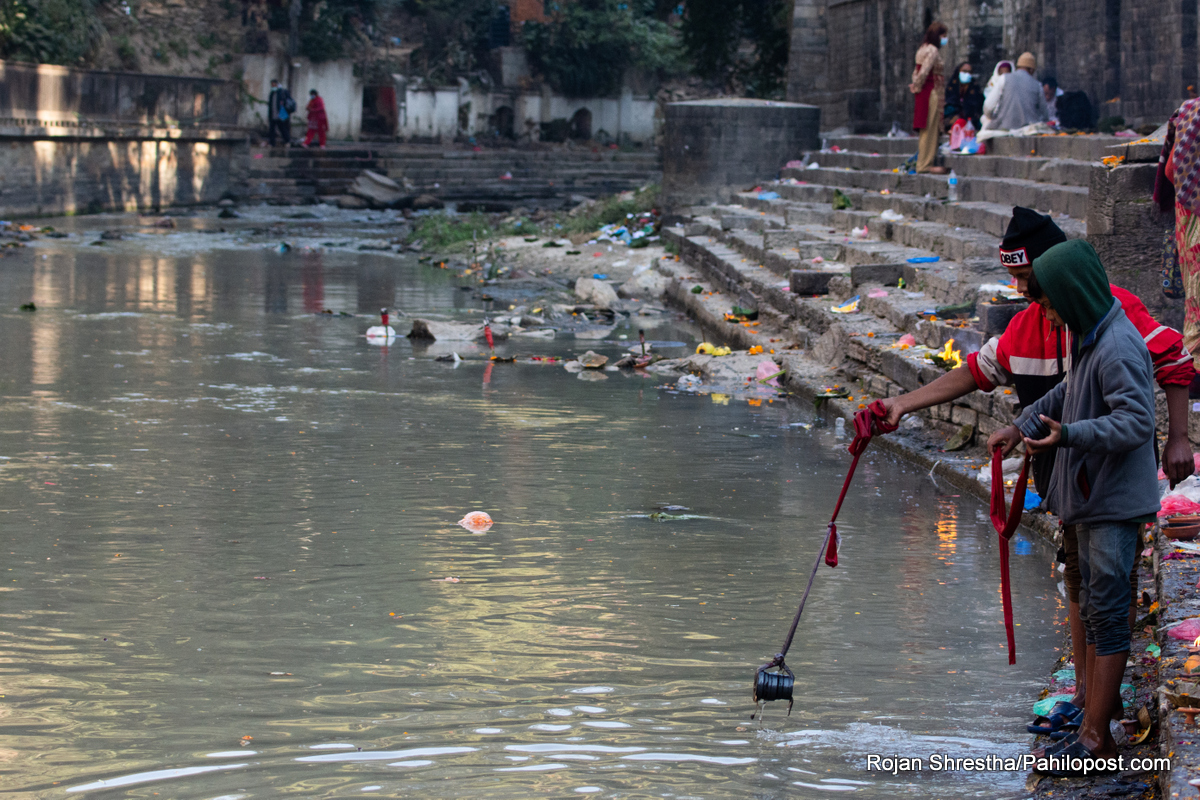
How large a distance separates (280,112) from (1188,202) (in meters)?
27.7

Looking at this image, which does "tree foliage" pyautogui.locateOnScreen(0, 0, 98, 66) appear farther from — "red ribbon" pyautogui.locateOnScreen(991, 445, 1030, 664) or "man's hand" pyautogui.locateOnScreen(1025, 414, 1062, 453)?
"man's hand" pyautogui.locateOnScreen(1025, 414, 1062, 453)

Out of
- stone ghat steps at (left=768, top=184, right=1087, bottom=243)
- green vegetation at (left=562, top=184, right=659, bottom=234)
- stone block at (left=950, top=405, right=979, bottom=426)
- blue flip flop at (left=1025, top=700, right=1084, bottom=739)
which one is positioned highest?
green vegetation at (left=562, top=184, right=659, bottom=234)

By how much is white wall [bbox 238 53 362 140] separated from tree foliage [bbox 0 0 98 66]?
5888mm

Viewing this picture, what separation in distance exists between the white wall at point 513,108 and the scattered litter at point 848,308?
88.7 ft

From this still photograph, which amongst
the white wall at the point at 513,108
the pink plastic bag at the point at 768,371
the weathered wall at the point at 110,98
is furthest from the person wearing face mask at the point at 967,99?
the white wall at the point at 513,108

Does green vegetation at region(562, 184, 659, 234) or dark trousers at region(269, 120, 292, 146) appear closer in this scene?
green vegetation at region(562, 184, 659, 234)

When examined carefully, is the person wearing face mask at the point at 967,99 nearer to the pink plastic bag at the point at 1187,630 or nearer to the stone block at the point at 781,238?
the stone block at the point at 781,238

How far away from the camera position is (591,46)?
3803 centimetres

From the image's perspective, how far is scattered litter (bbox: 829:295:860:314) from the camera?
1054 centimetres

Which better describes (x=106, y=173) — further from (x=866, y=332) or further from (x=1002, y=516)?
(x=1002, y=516)

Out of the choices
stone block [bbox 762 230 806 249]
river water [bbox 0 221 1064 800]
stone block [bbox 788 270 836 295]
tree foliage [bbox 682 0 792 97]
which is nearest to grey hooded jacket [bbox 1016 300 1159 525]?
river water [bbox 0 221 1064 800]

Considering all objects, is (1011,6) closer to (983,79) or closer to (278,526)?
(983,79)

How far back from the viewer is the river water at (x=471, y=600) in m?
3.58

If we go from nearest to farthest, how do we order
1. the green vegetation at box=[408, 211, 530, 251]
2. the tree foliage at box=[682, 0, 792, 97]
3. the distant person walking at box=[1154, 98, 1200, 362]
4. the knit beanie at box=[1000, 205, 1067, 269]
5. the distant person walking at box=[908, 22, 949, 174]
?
the knit beanie at box=[1000, 205, 1067, 269] < the distant person walking at box=[1154, 98, 1200, 362] < the distant person walking at box=[908, 22, 949, 174] < the green vegetation at box=[408, 211, 530, 251] < the tree foliage at box=[682, 0, 792, 97]
